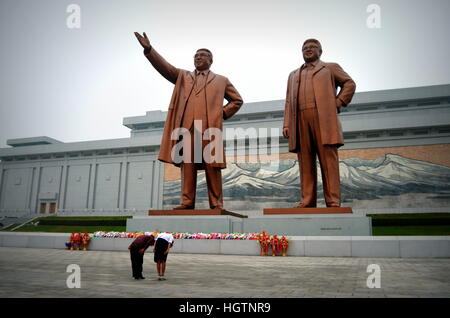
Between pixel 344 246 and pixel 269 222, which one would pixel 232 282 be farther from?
pixel 269 222

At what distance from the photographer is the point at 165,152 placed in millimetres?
8859

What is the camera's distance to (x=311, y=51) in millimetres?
8383

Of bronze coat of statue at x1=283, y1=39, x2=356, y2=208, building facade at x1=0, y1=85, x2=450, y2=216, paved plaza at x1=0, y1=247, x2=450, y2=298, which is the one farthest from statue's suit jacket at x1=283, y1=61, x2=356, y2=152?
building facade at x1=0, y1=85, x2=450, y2=216

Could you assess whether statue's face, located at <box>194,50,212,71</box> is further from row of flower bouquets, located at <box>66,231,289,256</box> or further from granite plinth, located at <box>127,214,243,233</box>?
row of flower bouquets, located at <box>66,231,289,256</box>

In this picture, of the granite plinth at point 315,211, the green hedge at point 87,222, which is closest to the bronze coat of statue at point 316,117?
the granite plinth at point 315,211

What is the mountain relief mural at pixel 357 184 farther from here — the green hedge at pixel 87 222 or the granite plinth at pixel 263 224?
the granite plinth at pixel 263 224

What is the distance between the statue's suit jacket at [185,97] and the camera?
28.7ft

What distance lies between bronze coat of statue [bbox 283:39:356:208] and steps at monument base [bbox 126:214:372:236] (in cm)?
43

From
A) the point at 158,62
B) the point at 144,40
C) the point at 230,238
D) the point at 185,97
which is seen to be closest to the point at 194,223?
the point at 230,238

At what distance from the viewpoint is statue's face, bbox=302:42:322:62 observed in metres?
8.38

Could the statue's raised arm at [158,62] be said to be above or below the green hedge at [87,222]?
above

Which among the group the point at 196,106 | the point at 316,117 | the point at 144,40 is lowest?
the point at 316,117

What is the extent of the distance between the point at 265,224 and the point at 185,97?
144 inches

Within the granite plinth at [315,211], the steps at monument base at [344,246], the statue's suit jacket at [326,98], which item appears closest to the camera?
the steps at monument base at [344,246]
